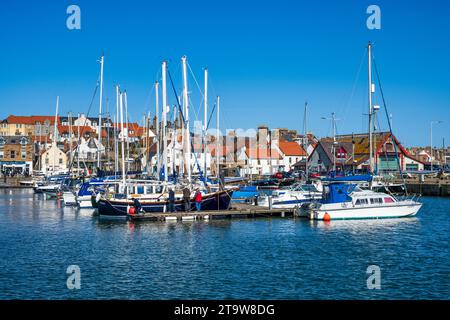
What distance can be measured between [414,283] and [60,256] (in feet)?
57.3

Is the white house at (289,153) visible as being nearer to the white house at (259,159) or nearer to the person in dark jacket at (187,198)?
the white house at (259,159)

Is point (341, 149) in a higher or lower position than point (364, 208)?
higher

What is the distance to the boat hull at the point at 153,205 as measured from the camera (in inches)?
1774

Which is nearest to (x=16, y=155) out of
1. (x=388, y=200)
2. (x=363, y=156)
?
(x=363, y=156)

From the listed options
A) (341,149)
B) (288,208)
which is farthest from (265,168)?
(288,208)

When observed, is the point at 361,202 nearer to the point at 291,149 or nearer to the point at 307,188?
the point at 307,188

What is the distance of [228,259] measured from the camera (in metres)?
29.2

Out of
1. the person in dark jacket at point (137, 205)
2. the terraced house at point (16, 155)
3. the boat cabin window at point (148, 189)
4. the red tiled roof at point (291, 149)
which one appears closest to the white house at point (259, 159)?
the red tiled roof at point (291, 149)

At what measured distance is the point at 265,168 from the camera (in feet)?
404

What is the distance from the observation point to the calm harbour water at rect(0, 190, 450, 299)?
2294 centimetres

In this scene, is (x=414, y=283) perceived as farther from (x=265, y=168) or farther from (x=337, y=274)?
(x=265, y=168)

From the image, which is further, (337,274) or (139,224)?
(139,224)

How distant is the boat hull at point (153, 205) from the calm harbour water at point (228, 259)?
1438 mm
